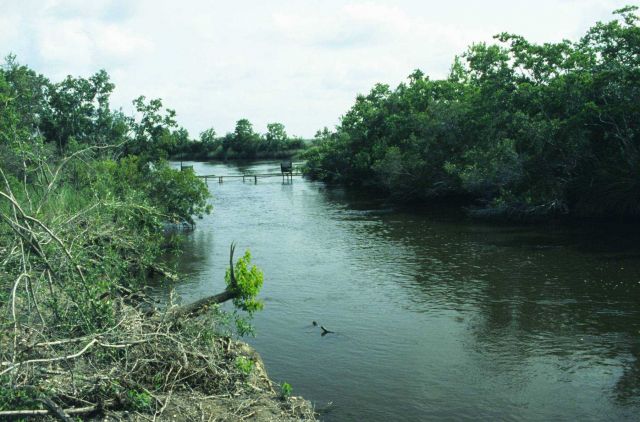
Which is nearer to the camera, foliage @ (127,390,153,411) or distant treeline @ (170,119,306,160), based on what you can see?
foliage @ (127,390,153,411)

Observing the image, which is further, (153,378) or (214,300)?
(214,300)

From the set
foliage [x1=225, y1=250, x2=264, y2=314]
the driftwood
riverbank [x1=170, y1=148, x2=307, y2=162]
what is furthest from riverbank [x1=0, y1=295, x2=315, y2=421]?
riverbank [x1=170, y1=148, x2=307, y2=162]

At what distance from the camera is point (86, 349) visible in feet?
29.1

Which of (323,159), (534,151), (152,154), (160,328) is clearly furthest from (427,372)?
(323,159)

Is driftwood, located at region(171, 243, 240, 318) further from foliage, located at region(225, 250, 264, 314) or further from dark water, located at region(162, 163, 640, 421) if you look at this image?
dark water, located at region(162, 163, 640, 421)

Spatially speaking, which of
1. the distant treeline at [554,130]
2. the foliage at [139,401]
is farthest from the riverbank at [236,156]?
the foliage at [139,401]

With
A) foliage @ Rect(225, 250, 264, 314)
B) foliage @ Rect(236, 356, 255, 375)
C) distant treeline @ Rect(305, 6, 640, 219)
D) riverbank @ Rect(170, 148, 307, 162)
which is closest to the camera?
foliage @ Rect(236, 356, 255, 375)

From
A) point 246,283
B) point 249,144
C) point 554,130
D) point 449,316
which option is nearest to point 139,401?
point 246,283

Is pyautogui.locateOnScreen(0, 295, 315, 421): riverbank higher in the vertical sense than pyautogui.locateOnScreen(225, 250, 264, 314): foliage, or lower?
lower

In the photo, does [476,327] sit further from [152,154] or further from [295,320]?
[152,154]

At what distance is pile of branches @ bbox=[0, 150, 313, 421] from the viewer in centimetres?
872

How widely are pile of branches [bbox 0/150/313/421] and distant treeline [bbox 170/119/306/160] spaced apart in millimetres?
118150

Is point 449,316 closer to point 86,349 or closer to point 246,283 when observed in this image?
point 246,283

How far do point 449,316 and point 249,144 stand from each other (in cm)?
11920
